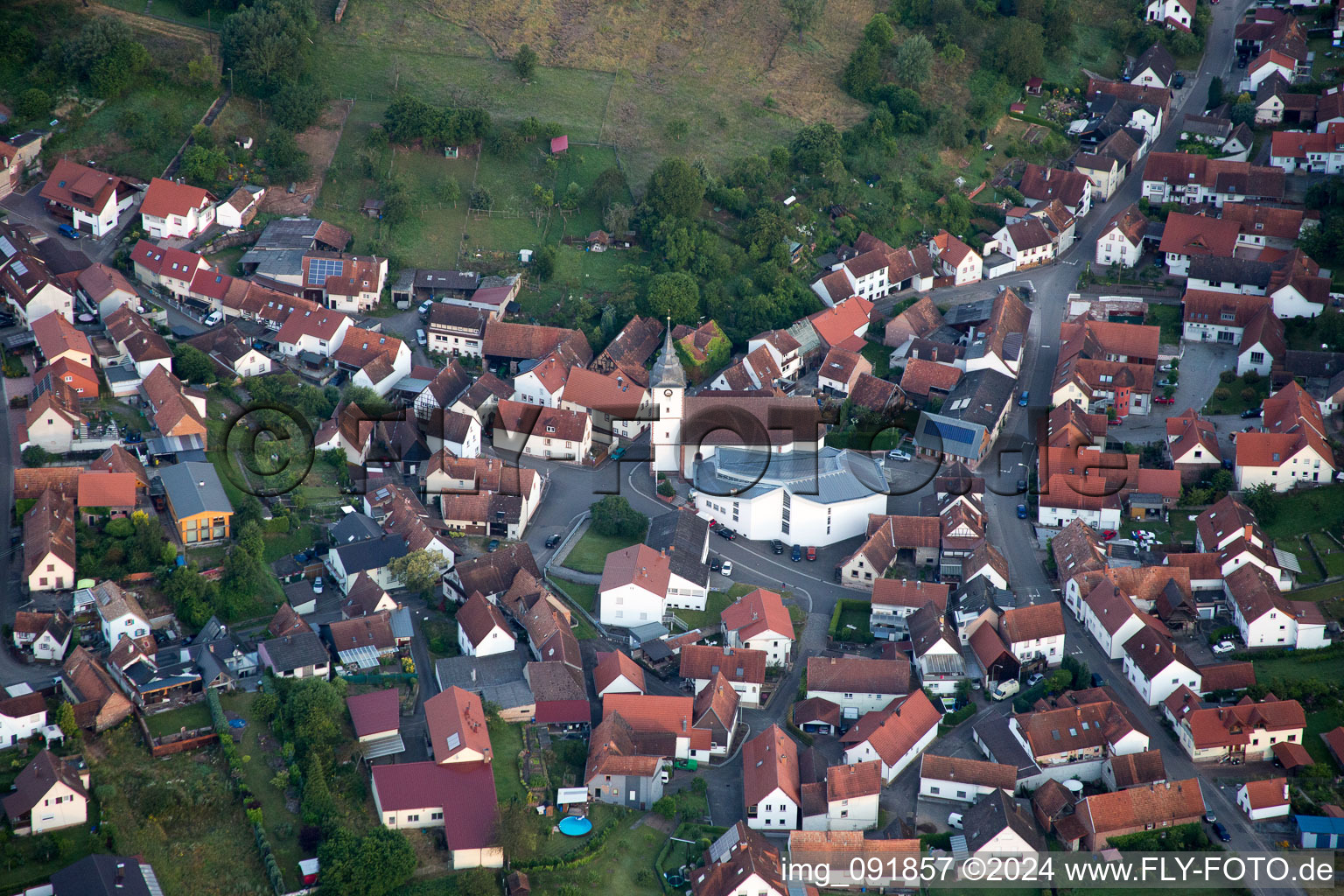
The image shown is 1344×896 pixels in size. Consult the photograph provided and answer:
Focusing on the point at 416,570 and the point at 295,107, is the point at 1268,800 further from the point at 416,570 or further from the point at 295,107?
the point at 295,107

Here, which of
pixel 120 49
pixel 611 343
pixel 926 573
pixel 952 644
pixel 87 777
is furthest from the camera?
pixel 120 49

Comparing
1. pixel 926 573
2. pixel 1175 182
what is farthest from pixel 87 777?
pixel 1175 182

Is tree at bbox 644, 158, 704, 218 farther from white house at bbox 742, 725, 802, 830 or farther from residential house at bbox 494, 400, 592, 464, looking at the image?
white house at bbox 742, 725, 802, 830

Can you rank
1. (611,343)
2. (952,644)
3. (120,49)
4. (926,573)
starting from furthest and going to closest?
1. (120,49)
2. (611,343)
3. (926,573)
4. (952,644)

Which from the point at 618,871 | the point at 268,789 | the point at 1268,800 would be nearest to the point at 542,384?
the point at 268,789

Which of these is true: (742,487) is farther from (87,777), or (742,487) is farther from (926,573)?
(87,777)
